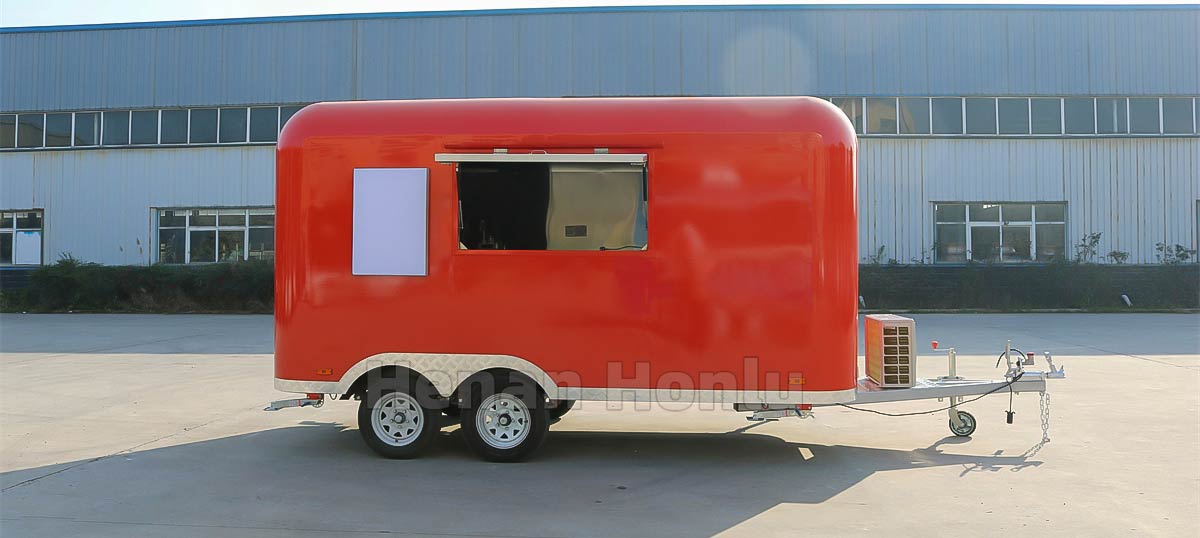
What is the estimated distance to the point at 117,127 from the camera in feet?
94.7

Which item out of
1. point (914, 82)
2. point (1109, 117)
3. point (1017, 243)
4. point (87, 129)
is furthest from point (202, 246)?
point (1109, 117)

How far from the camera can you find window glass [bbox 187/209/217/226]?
94.1 ft

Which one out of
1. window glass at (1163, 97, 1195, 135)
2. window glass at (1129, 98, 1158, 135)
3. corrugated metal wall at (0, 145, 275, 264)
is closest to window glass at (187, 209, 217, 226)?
corrugated metal wall at (0, 145, 275, 264)

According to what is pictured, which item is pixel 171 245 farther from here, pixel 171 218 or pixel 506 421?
pixel 506 421

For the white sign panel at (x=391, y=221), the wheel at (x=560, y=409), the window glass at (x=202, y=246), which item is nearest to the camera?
the white sign panel at (x=391, y=221)

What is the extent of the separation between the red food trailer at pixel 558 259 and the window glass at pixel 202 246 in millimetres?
23820

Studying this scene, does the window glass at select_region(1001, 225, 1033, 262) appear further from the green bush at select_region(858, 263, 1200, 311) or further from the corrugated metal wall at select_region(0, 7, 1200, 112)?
the corrugated metal wall at select_region(0, 7, 1200, 112)

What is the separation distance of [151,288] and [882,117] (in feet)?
76.7

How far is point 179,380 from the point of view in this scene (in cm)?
1162

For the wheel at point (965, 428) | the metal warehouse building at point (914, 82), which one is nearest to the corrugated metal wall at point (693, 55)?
the metal warehouse building at point (914, 82)

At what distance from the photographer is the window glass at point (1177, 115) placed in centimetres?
2617

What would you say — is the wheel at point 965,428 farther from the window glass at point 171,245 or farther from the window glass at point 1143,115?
the window glass at point 171,245

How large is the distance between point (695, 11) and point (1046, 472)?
22325 millimetres

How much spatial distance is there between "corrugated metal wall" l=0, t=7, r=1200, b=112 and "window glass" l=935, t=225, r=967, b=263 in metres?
4.23
